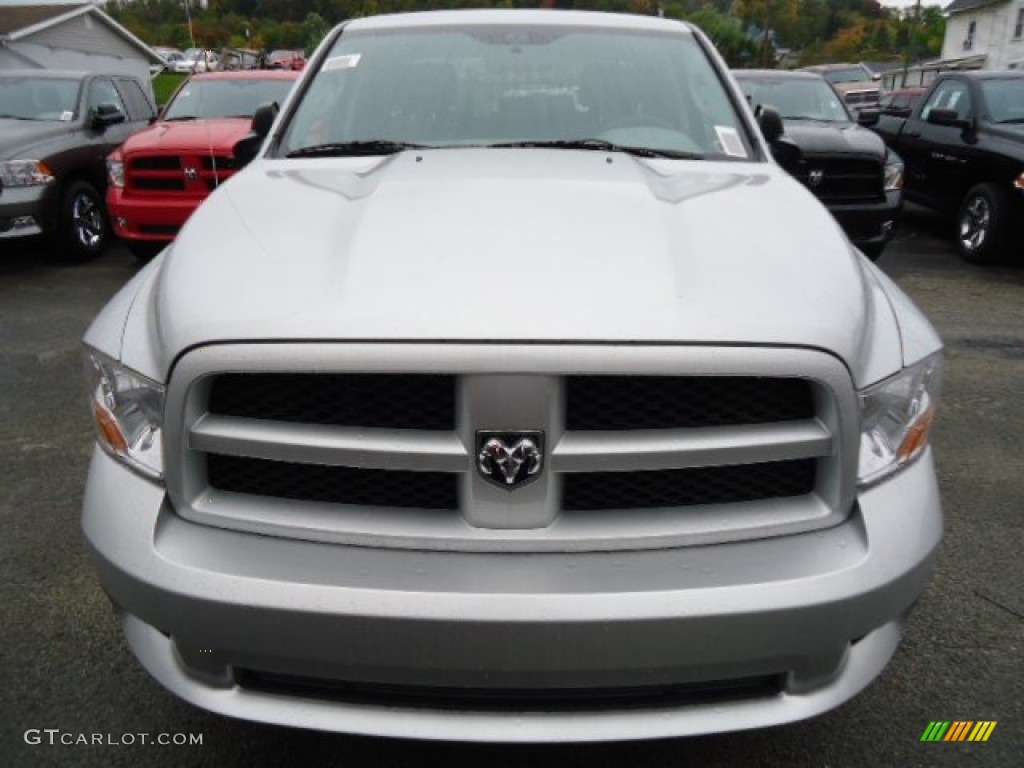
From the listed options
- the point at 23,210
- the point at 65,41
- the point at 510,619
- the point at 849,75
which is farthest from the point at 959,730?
the point at 65,41

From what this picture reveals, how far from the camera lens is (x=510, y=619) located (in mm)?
1534

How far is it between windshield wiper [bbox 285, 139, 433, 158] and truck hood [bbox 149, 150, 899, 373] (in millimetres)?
355

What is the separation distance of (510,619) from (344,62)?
2.38 metres

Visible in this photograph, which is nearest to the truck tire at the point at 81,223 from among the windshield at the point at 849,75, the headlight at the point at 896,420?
the headlight at the point at 896,420

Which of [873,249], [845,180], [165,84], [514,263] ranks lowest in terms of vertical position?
[165,84]

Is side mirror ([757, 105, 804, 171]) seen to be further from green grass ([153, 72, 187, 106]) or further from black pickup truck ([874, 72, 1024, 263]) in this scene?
green grass ([153, 72, 187, 106])

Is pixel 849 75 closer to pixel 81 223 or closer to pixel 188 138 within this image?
pixel 188 138

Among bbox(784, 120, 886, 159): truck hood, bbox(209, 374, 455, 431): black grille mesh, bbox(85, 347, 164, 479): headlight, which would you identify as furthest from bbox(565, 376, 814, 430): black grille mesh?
bbox(784, 120, 886, 159): truck hood

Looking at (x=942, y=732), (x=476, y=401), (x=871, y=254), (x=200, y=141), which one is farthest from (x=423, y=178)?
(x=871, y=254)

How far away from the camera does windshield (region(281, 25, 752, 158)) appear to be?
2.87 metres

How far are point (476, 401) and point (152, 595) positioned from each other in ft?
2.40

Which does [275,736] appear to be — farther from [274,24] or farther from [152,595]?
[274,24]

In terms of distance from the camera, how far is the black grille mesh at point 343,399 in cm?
164

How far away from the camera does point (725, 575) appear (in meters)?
1.59
